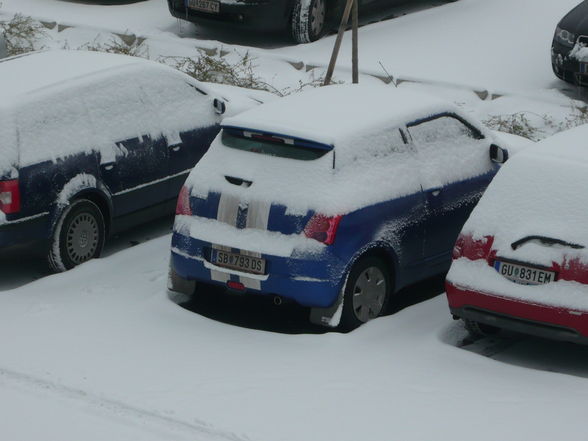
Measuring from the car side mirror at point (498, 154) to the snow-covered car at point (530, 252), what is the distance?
46.6 inches

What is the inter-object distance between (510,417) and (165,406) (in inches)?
83.2

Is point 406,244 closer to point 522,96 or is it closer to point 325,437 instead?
point 325,437

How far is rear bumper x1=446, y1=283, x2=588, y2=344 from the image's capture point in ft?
29.5

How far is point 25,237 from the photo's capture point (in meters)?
10.6

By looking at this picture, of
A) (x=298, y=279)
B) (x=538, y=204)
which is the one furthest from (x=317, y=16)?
(x=538, y=204)

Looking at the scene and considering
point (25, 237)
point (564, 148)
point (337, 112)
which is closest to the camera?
point (564, 148)

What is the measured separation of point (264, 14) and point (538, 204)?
27.0 ft

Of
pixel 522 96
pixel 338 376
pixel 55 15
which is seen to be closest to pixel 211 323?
pixel 338 376

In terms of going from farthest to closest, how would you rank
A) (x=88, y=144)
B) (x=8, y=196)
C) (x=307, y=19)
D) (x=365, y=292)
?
1. (x=307, y=19)
2. (x=88, y=144)
3. (x=8, y=196)
4. (x=365, y=292)

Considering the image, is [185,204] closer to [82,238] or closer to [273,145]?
[273,145]

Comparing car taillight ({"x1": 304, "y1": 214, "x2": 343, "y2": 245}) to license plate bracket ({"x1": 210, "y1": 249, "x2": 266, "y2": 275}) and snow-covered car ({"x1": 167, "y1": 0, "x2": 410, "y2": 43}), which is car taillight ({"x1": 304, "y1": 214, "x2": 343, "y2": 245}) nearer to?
license plate bracket ({"x1": 210, "y1": 249, "x2": 266, "y2": 275})

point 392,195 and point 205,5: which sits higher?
point 392,195

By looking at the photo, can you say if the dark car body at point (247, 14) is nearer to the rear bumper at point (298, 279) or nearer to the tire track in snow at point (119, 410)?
the rear bumper at point (298, 279)

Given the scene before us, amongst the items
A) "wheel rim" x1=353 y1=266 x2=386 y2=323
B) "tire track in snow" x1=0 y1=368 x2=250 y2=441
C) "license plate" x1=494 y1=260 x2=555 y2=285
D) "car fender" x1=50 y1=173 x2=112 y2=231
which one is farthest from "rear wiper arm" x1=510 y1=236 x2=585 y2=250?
"car fender" x1=50 y1=173 x2=112 y2=231
